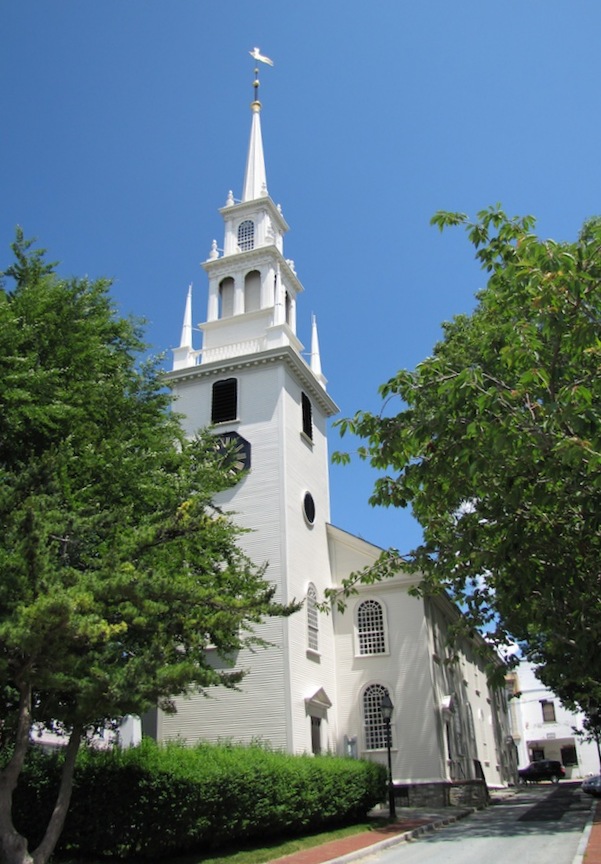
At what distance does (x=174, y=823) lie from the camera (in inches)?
526

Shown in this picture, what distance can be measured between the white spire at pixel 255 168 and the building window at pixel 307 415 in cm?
1076

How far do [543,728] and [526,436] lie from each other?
71349mm

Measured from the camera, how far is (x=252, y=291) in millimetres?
33750

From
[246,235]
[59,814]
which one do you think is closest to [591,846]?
[59,814]

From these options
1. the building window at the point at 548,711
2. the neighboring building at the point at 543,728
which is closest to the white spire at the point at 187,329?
the neighboring building at the point at 543,728

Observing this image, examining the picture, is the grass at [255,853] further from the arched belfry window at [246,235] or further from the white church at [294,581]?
the arched belfry window at [246,235]

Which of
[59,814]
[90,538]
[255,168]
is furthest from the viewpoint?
[255,168]

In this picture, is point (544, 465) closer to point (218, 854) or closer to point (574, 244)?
point (574, 244)

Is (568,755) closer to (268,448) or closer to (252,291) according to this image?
(268,448)

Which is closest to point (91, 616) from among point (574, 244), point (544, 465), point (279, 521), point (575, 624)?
point (544, 465)

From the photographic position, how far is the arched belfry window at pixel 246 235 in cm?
3494

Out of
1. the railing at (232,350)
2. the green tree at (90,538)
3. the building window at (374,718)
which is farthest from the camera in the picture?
the railing at (232,350)

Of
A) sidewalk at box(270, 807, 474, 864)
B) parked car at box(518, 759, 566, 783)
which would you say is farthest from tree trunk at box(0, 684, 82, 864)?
parked car at box(518, 759, 566, 783)

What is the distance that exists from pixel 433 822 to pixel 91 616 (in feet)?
51.7
